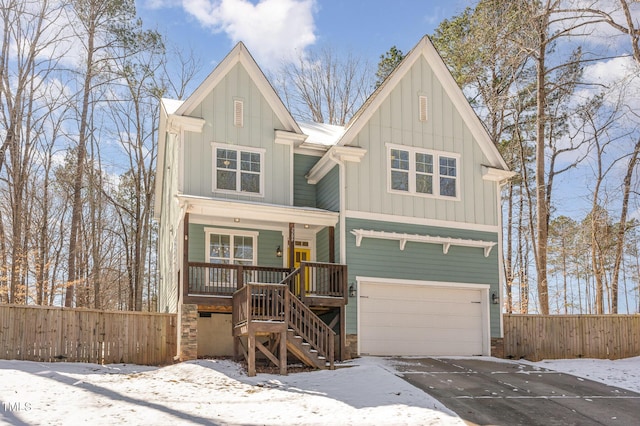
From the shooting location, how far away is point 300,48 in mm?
36938

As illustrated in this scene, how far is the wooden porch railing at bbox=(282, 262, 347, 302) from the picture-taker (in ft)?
56.2

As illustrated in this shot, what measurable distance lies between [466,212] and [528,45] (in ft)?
24.4

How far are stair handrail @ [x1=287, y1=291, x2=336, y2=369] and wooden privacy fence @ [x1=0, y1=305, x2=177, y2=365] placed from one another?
15.2 feet

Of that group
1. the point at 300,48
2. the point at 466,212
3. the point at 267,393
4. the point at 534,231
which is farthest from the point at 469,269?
the point at 300,48

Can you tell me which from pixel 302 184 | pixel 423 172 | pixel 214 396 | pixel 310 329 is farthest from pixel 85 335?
pixel 423 172

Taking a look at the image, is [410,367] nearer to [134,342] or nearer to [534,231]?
[134,342]

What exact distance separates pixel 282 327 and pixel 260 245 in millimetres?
4732

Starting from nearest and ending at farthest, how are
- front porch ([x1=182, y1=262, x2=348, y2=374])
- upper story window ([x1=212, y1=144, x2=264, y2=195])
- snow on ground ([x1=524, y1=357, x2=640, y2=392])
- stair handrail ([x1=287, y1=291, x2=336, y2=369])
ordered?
front porch ([x1=182, y1=262, x2=348, y2=374]), stair handrail ([x1=287, y1=291, x2=336, y2=369]), snow on ground ([x1=524, y1=357, x2=640, y2=392]), upper story window ([x1=212, y1=144, x2=264, y2=195])

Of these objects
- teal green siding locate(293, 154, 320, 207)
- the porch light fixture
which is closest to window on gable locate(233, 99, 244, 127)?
teal green siding locate(293, 154, 320, 207)

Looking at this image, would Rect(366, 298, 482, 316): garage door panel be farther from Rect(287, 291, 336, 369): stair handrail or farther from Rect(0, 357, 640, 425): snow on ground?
Rect(287, 291, 336, 369): stair handrail

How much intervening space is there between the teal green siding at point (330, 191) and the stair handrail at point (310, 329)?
3.98 m

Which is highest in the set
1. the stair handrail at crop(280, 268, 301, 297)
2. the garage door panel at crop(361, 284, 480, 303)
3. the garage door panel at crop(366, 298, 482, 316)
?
the stair handrail at crop(280, 268, 301, 297)

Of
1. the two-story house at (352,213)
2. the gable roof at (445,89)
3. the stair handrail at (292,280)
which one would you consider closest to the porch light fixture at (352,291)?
the two-story house at (352,213)

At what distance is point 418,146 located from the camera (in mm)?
19594
